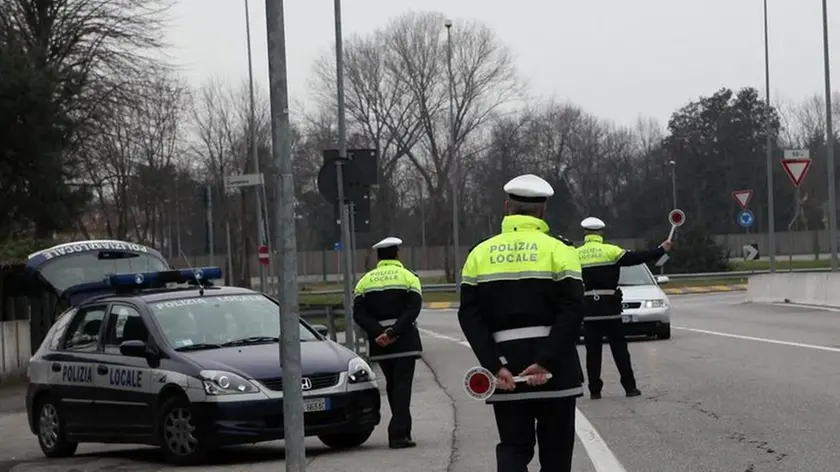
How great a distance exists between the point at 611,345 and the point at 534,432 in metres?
7.74

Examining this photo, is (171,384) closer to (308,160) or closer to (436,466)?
(436,466)

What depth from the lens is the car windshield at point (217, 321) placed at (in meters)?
12.4

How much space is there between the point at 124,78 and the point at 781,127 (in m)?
71.1

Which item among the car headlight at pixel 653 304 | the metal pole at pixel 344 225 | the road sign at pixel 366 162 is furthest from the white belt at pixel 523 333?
the car headlight at pixel 653 304

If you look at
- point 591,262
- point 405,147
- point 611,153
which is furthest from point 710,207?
point 591,262

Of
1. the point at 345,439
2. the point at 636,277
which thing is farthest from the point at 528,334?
the point at 636,277

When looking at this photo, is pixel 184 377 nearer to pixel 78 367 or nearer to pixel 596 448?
pixel 78 367

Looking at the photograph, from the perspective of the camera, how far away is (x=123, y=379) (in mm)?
12484

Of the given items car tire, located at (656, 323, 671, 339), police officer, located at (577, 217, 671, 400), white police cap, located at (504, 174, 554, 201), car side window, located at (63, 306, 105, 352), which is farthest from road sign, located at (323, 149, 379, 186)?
white police cap, located at (504, 174, 554, 201)

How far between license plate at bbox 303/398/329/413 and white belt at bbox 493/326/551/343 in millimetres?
4813

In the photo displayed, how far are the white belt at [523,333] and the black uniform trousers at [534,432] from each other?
1.06ft

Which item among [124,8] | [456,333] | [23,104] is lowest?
[456,333]

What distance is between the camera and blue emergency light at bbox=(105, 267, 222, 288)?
553 inches

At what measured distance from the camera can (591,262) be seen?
14.5 metres
